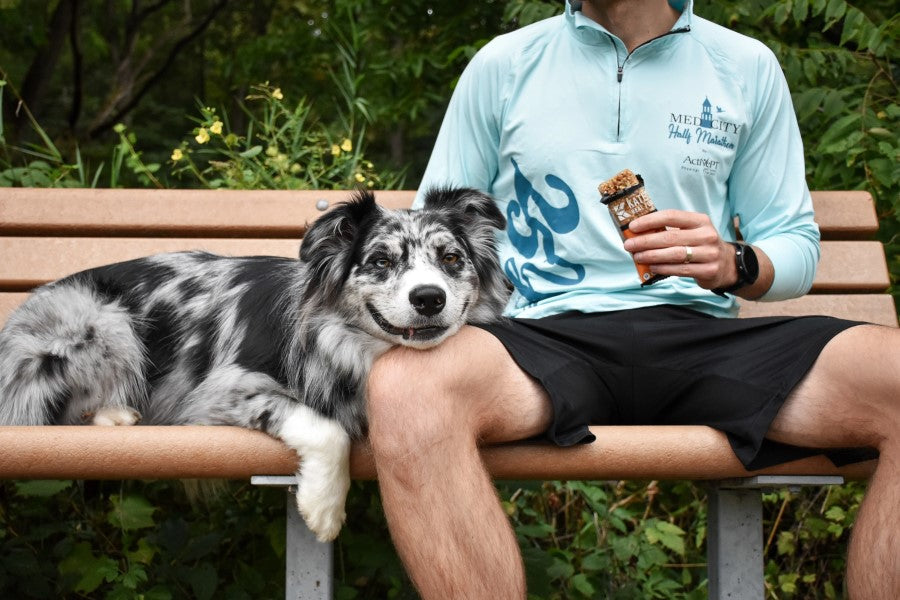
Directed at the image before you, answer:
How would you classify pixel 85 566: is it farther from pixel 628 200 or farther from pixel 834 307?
pixel 834 307

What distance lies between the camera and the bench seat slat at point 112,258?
10.6 ft

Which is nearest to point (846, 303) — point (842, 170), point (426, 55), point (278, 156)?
point (842, 170)

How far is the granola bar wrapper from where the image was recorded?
2.22m

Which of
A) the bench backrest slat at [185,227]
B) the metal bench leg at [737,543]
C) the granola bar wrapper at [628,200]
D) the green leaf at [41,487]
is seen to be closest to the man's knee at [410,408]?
the granola bar wrapper at [628,200]

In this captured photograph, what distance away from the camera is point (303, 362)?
2.49 meters

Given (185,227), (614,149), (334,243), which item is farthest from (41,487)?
(614,149)

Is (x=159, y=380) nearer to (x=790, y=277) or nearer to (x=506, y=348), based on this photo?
(x=506, y=348)

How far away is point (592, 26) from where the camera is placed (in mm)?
2648

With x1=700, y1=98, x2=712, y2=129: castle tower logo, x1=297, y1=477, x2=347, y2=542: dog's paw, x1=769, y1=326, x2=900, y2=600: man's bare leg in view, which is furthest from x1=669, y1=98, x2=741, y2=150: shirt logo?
x1=297, y1=477, x2=347, y2=542: dog's paw

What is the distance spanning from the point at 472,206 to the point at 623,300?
45 centimetres

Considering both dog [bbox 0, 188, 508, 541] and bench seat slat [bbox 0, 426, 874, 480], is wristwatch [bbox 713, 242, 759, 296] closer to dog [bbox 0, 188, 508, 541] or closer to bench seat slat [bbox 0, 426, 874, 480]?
bench seat slat [bbox 0, 426, 874, 480]

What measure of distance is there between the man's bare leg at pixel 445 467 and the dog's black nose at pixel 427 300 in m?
0.09

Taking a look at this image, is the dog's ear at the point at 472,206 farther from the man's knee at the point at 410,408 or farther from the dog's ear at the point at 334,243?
the man's knee at the point at 410,408

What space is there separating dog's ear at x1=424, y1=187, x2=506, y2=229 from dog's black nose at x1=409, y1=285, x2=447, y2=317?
0.38 m
